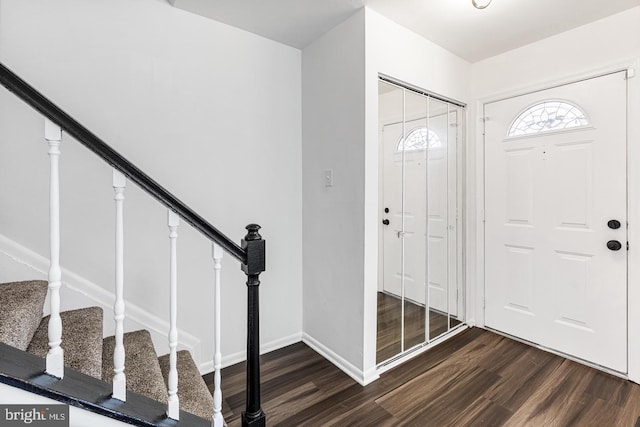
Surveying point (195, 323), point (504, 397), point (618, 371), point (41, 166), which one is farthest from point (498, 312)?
point (41, 166)

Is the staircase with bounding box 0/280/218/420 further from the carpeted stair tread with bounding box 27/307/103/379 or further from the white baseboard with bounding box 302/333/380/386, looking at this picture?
the white baseboard with bounding box 302/333/380/386

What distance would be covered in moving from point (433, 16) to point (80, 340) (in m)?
2.82

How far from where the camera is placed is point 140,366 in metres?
1.53

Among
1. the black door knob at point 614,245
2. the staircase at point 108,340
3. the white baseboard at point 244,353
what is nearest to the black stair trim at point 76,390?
the staircase at point 108,340

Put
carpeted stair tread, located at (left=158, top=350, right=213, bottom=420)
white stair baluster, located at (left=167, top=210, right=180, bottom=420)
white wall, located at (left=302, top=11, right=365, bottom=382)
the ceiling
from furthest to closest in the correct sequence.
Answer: white wall, located at (left=302, top=11, right=365, bottom=382)
the ceiling
carpeted stair tread, located at (left=158, top=350, right=213, bottom=420)
white stair baluster, located at (left=167, top=210, right=180, bottom=420)

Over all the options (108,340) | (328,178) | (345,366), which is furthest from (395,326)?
(108,340)

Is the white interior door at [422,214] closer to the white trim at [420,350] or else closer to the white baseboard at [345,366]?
the white trim at [420,350]

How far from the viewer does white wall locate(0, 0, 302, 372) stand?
5.41 feet

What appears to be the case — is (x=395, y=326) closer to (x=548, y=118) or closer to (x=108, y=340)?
(x=108, y=340)

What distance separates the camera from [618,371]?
85.0 inches

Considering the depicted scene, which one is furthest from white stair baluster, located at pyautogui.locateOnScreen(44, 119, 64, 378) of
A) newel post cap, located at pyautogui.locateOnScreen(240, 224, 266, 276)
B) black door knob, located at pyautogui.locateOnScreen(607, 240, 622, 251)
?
black door knob, located at pyautogui.locateOnScreen(607, 240, 622, 251)

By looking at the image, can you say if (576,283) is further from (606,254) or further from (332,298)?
(332,298)

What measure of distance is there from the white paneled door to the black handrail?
8.33 ft

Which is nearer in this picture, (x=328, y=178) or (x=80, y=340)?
(x=80, y=340)
